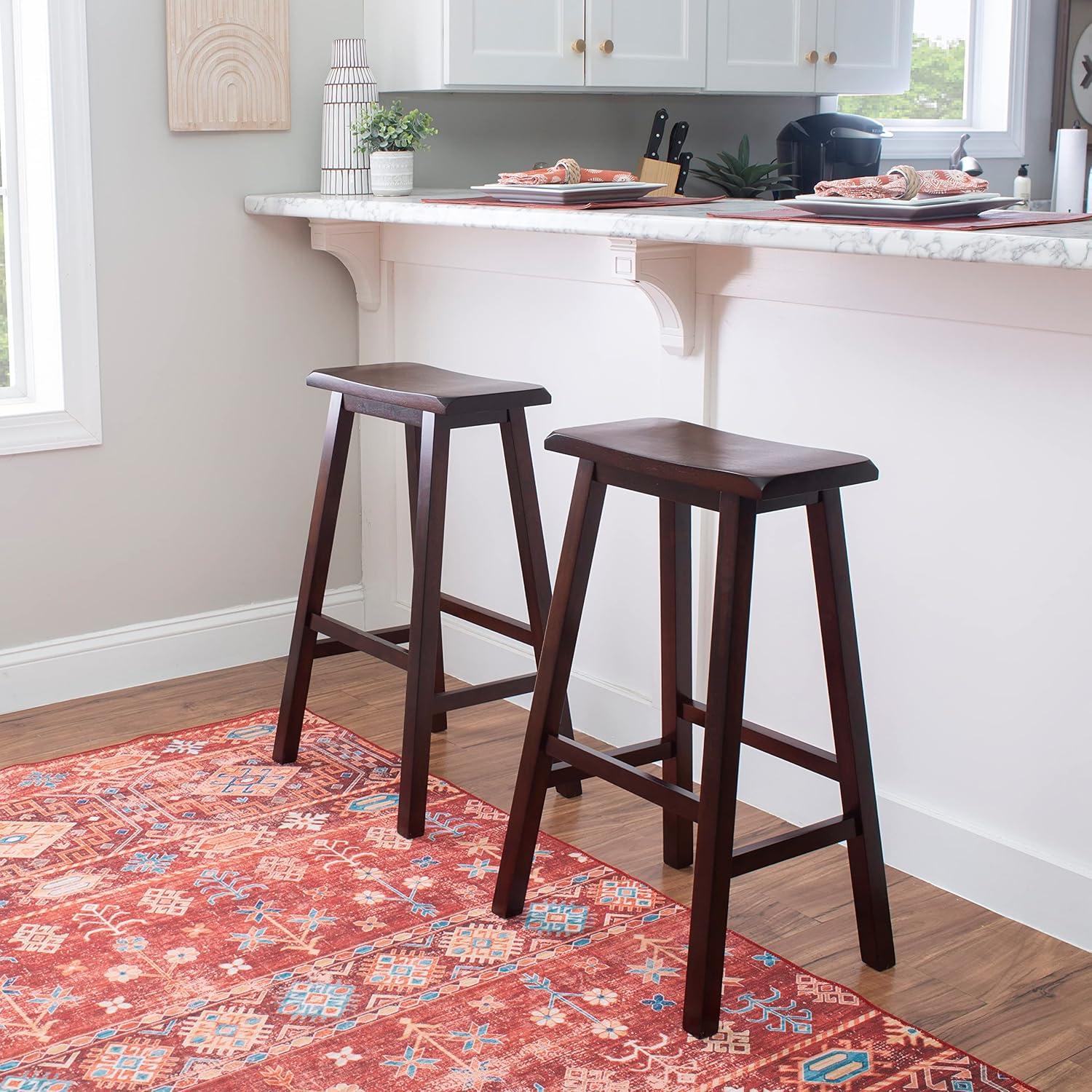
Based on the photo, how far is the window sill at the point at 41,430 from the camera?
307 centimetres

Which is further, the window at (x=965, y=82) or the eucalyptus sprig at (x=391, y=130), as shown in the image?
the window at (x=965, y=82)

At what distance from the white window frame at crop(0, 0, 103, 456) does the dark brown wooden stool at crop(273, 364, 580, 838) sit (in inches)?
29.6

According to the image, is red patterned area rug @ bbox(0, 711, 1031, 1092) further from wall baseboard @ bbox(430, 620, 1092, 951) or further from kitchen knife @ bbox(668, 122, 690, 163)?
kitchen knife @ bbox(668, 122, 690, 163)

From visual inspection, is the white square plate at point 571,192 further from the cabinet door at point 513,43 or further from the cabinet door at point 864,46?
the cabinet door at point 864,46

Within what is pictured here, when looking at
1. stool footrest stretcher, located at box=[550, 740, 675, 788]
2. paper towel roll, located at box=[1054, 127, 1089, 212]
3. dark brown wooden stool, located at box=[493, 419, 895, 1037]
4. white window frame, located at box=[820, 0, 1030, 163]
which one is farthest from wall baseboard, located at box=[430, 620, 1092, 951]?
white window frame, located at box=[820, 0, 1030, 163]

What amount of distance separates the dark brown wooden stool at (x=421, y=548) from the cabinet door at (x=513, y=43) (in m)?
0.83

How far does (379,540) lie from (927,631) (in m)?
1.69

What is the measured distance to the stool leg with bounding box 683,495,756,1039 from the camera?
6.13 ft

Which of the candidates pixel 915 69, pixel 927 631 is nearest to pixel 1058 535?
pixel 927 631

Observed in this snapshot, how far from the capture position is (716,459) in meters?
1.95

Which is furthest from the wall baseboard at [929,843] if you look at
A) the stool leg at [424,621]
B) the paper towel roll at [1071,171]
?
the paper towel roll at [1071,171]

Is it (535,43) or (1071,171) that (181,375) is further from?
(1071,171)

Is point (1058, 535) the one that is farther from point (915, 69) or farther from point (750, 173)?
point (915, 69)

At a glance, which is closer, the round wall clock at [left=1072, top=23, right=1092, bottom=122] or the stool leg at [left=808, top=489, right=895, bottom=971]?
the stool leg at [left=808, top=489, right=895, bottom=971]
